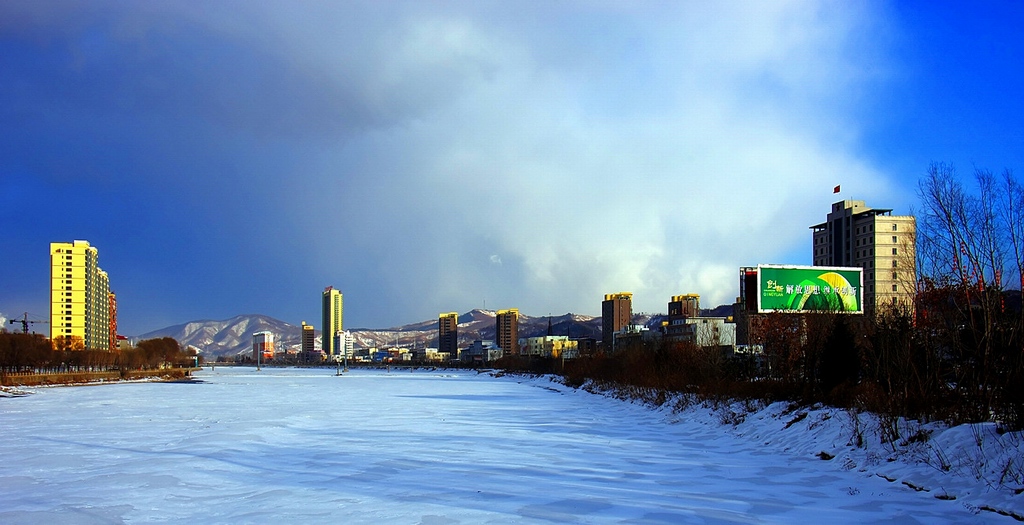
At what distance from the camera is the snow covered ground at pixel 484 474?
39.2ft

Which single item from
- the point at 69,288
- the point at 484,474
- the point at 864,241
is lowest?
the point at 484,474

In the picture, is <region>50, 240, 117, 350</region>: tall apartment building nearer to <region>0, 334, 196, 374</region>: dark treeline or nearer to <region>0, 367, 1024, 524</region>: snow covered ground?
<region>0, 334, 196, 374</region>: dark treeline

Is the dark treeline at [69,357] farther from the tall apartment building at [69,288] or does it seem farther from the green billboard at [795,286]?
the green billboard at [795,286]

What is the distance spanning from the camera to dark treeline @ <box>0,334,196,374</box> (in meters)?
102

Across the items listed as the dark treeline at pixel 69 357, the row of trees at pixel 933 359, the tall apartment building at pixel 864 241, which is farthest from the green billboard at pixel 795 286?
the dark treeline at pixel 69 357

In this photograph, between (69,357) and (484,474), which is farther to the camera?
(69,357)

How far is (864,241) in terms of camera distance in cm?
11994

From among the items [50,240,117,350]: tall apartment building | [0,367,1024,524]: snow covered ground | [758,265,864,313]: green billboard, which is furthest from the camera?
[50,240,117,350]: tall apartment building

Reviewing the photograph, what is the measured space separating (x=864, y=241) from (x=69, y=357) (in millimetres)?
140665

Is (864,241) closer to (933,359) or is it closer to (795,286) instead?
(795,286)

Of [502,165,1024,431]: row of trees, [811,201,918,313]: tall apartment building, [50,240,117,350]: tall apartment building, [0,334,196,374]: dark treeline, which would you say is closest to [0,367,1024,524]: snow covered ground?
[502,165,1024,431]: row of trees

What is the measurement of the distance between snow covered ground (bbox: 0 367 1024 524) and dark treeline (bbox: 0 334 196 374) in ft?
287

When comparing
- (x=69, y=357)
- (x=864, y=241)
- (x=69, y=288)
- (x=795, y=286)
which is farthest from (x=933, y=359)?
(x=69, y=288)

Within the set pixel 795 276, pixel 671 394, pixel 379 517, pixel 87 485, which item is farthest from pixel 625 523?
pixel 795 276
